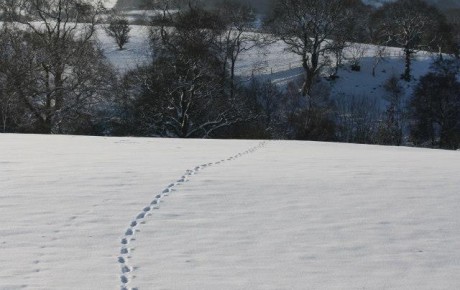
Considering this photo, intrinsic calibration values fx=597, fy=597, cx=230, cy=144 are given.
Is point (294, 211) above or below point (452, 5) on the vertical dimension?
below

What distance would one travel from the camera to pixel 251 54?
189ft

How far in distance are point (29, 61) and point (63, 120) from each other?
13.8ft

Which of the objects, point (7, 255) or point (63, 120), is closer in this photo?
point (7, 255)

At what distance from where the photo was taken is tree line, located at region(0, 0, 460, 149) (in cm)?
3622

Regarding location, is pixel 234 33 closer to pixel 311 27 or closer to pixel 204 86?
pixel 311 27

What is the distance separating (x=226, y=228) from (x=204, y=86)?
2956 centimetres

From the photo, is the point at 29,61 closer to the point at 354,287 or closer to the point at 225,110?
the point at 225,110

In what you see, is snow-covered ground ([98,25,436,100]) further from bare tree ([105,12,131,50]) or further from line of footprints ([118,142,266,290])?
line of footprints ([118,142,266,290])

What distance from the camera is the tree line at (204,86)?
36.2 metres

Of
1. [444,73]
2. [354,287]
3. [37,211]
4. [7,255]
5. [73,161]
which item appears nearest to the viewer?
[354,287]

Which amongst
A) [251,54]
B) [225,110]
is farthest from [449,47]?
[225,110]

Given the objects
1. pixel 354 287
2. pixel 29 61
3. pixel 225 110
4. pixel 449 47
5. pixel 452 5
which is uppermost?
pixel 452 5

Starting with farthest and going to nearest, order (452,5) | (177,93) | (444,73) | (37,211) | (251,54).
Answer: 1. (452,5)
2. (251,54)
3. (444,73)
4. (177,93)
5. (37,211)

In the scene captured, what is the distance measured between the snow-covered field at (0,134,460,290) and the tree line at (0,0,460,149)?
25.1 meters
